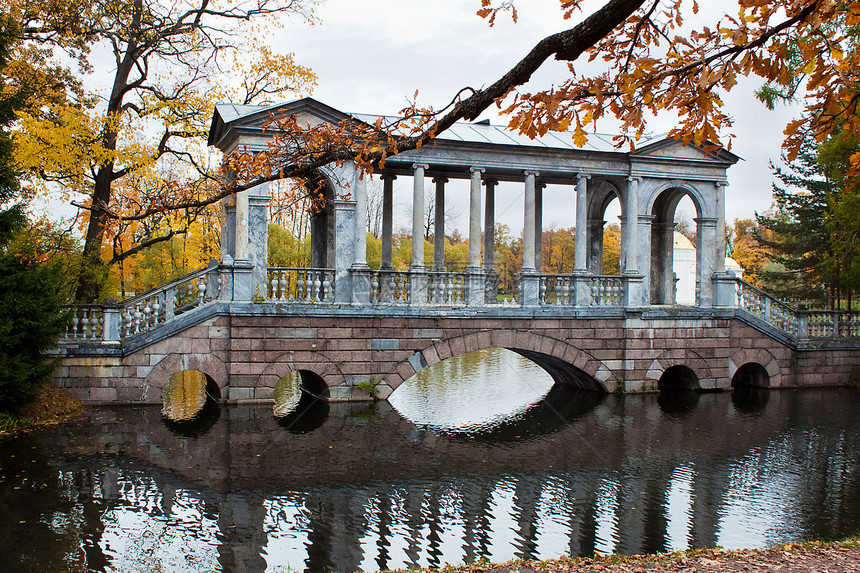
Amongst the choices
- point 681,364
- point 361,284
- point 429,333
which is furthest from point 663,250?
point 361,284

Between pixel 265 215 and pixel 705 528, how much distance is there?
36.0 feet

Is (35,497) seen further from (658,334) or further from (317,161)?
(658,334)

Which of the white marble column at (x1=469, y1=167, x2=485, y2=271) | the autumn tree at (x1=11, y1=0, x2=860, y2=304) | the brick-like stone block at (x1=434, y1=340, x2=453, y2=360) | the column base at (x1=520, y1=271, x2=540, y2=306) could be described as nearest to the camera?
the autumn tree at (x1=11, y1=0, x2=860, y2=304)

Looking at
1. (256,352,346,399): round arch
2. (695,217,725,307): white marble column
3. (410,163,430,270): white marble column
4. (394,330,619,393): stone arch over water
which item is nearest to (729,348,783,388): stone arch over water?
(695,217,725,307): white marble column

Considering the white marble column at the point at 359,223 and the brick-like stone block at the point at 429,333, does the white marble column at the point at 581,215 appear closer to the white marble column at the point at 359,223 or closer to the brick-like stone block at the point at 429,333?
the brick-like stone block at the point at 429,333

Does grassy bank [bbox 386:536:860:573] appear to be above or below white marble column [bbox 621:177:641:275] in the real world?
below

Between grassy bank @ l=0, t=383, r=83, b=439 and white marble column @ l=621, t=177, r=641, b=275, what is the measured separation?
13183 millimetres

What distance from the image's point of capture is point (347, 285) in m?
15.5

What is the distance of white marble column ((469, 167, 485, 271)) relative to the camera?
16047mm

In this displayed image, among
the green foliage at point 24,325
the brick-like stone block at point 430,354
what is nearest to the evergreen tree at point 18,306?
the green foliage at point 24,325

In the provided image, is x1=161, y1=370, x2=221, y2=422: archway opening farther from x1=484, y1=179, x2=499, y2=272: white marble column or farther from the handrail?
x1=484, y1=179, x2=499, y2=272: white marble column

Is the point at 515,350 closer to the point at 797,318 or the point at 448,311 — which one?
the point at 448,311

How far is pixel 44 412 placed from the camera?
506 inches

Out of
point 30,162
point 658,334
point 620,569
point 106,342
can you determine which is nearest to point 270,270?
point 106,342
